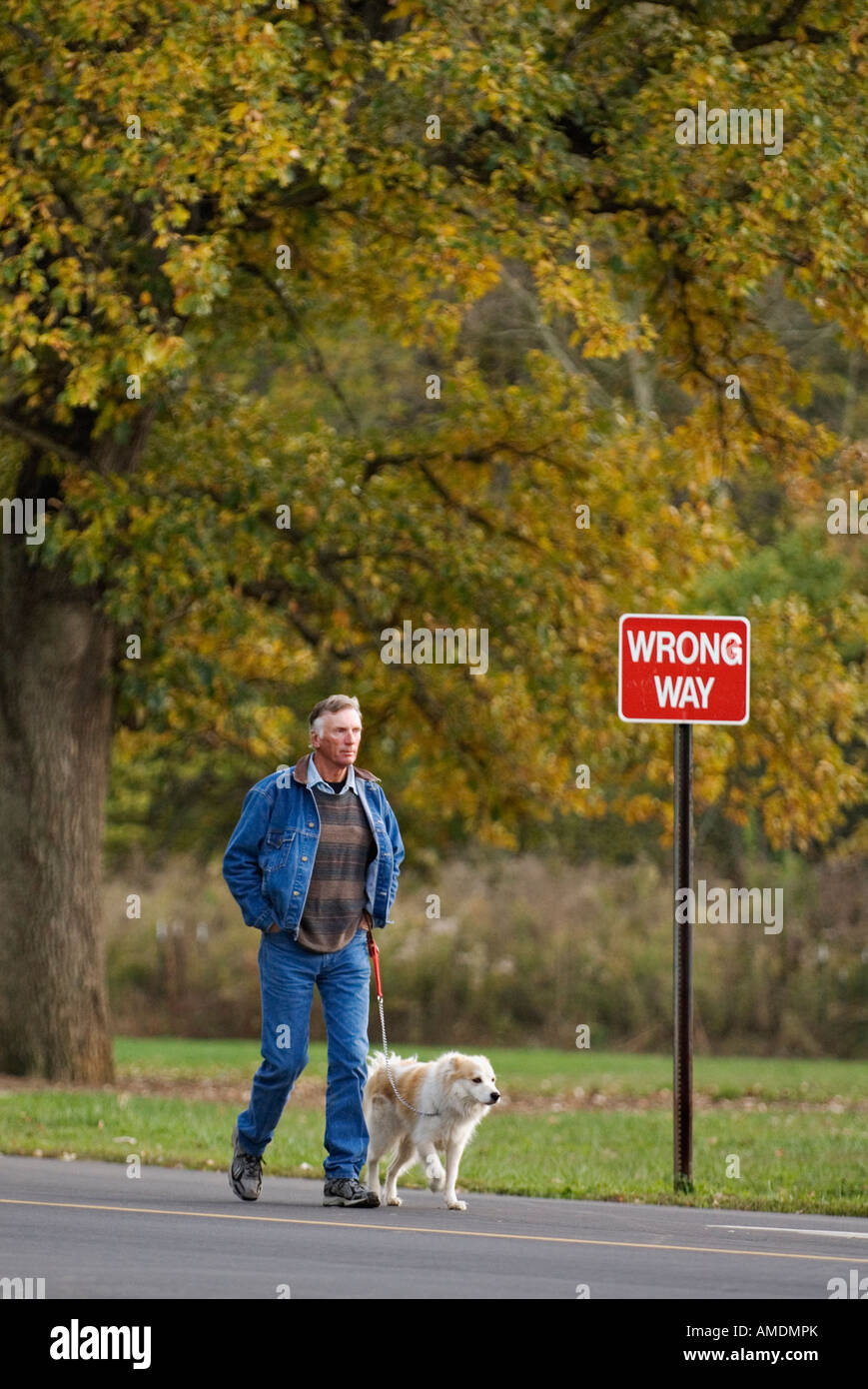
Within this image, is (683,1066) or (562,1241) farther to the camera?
(683,1066)

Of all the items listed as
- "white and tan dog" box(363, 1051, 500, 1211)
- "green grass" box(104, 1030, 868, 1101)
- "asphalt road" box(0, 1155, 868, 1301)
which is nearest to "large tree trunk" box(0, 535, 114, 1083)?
"green grass" box(104, 1030, 868, 1101)

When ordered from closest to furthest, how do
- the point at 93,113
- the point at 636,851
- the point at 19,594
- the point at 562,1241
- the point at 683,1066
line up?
the point at 562,1241, the point at 683,1066, the point at 93,113, the point at 19,594, the point at 636,851

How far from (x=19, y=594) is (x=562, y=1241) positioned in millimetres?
11194

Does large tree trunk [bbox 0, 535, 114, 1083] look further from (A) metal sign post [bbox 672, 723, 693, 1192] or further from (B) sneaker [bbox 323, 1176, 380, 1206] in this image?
(B) sneaker [bbox 323, 1176, 380, 1206]

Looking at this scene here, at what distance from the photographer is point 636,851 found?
120 ft

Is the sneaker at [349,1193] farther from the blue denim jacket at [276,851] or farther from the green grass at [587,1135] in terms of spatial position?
the green grass at [587,1135]

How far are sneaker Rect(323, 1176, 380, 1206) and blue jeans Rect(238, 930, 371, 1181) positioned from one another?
0.03 meters

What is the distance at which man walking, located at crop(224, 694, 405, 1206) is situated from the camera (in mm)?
10648

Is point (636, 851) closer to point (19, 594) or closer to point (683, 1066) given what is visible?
point (19, 594)

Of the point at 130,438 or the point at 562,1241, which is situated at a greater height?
the point at 130,438

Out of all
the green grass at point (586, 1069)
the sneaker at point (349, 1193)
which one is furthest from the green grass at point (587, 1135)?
the sneaker at point (349, 1193)
